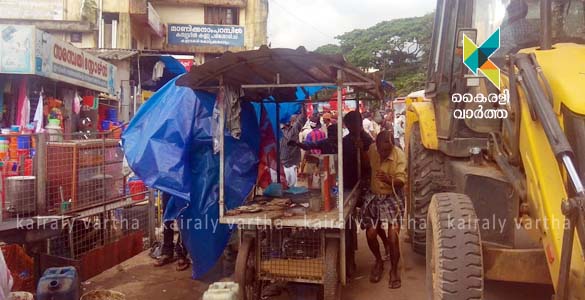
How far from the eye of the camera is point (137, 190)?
7.04 metres

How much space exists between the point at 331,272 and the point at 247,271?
0.83m

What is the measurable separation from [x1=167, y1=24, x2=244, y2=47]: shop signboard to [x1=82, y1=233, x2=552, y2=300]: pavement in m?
20.8

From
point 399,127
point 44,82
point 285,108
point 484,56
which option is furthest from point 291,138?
point 399,127

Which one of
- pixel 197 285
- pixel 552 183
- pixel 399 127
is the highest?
pixel 399 127

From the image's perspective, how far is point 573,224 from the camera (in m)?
2.09

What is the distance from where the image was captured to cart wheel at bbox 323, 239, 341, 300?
4340 millimetres

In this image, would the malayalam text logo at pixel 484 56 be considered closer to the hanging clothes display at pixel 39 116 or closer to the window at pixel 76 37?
the hanging clothes display at pixel 39 116

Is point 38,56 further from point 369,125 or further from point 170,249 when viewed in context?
point 369,125

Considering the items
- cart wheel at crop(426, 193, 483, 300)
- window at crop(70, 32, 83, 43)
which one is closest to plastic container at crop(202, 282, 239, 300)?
cart wheel at crop(426, 193, 483, 300)

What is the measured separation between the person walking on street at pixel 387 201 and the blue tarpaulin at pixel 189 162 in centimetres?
152

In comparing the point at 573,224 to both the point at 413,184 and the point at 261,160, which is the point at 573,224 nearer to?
the point at 413,184

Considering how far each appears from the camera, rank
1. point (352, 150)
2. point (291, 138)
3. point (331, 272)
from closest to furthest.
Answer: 1. point (331, 272)
2. point (352, 150)
3. point (291, 138)

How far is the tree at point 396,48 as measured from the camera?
27.0 metres

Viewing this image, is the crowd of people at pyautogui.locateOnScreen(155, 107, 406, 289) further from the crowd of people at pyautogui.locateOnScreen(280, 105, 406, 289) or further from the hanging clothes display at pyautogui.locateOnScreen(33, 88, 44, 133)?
the hanging clothes display at pyautogui.locateOnScreen(33, 88, 44, 133)
